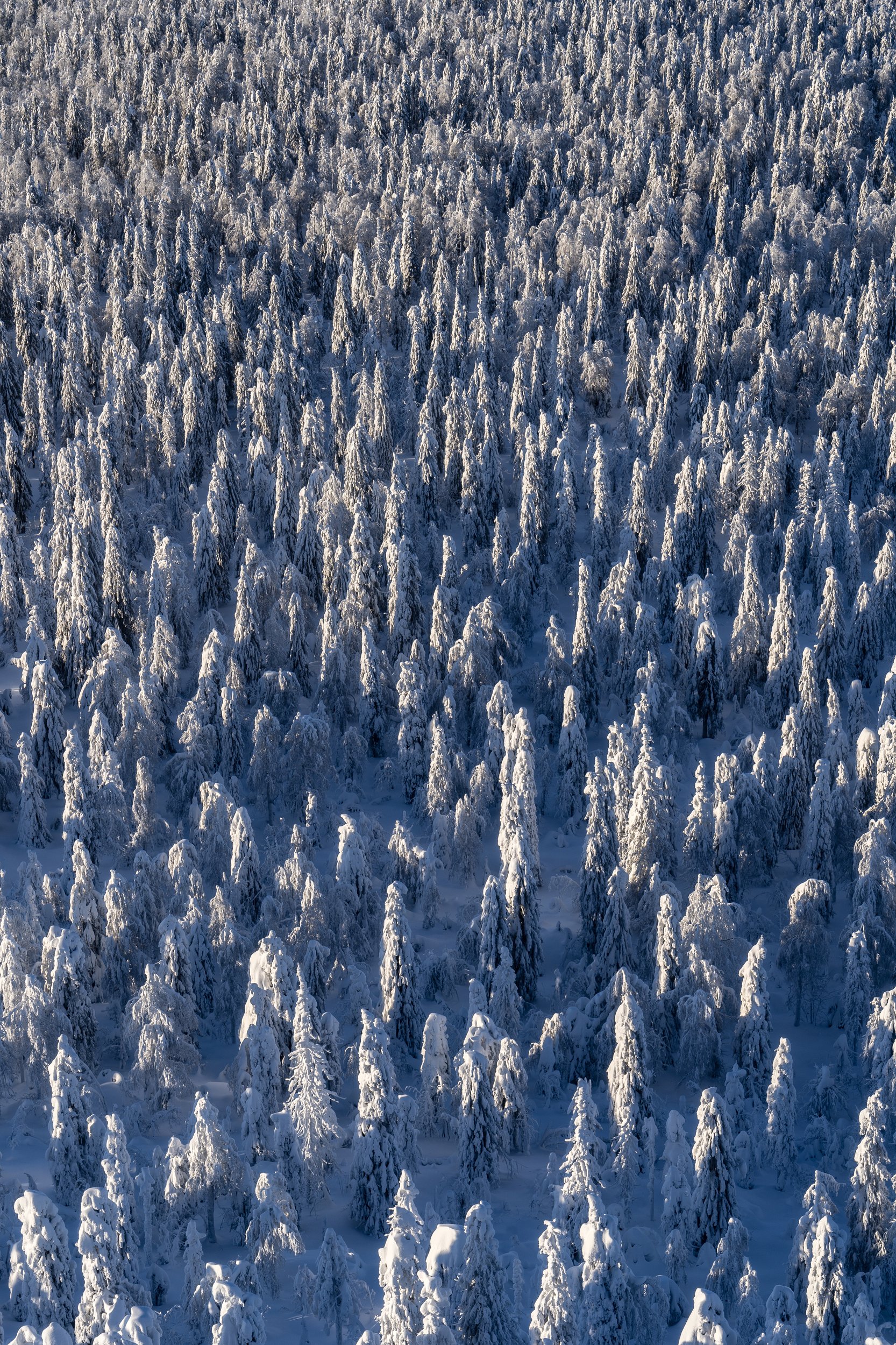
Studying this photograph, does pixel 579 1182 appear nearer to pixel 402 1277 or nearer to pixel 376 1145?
pixel 402 1277

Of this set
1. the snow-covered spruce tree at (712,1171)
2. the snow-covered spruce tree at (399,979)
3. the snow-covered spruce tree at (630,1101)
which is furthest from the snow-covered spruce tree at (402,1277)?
the snow-covered spruce tree at (399,979)

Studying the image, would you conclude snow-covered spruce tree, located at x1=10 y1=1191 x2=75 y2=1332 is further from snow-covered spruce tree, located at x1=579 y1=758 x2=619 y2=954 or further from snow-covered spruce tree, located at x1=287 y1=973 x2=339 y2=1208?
snow-covered spruce tree, located at x1=579 y1=758 x2=619 y2=954

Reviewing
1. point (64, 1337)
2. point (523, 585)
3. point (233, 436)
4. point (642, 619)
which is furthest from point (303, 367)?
point (64, 1337)

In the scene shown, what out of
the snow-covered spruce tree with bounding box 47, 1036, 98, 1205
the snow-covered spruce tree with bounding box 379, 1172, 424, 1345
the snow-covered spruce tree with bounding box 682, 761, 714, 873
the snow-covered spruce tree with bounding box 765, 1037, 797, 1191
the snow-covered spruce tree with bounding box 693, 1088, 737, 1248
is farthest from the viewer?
the snow-covered spruce tree with bounding box 682, 761, 714, 873

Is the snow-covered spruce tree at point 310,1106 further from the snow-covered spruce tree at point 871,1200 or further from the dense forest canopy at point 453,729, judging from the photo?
the snow-covered spruce tree at point 871,1200

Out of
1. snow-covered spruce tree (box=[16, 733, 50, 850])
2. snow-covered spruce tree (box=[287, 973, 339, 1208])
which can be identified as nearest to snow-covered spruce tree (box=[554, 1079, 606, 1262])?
snow-covered spruce tree (box=[287, 973, 339, 1208])

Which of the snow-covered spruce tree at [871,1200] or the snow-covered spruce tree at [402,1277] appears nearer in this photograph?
the snow-covered spruce tree at [402,1277]

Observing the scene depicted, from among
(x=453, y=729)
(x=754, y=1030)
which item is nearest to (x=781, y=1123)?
(x=754, y=1030)

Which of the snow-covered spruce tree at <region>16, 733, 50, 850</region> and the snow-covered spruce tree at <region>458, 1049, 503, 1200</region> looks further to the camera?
the snow-covered spruce tree at <region>16, 733, 50, 850</region>

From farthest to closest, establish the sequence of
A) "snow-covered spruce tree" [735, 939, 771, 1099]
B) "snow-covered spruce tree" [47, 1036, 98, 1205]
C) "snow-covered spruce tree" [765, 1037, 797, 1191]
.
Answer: "snow-covered spruce tree" [735, 939, 771, 1099]
"snow-covered spruce tree" [765, 1037, 797, 1191]
"snow-covered spruce tree" [47, 1036, 98, 1205]

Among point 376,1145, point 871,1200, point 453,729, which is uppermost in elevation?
point 453,729

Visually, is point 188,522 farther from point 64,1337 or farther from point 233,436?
point 64,1337
